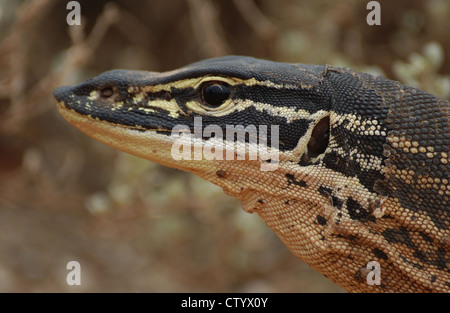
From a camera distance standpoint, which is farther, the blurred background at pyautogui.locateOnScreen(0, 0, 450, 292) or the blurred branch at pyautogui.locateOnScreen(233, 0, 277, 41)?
the blurred branch at pyautogui.locateOnScreen(233, 0, 277, 41)

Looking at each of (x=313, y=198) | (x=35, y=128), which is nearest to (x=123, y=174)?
(x=35, y=128)

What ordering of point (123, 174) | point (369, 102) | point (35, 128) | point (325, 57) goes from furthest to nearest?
point (35, 128), point (325, 57), point (123, 174), point (369, 102)

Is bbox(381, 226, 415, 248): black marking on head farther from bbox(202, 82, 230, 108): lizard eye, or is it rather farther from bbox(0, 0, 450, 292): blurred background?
bbox(0, 0, 450, 292): blurred background

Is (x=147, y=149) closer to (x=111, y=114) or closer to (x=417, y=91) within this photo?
(x=111, y=114)

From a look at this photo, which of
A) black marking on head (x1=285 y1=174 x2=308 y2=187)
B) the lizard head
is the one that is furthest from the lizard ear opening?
black marking on head (x1=285 y1=174 x2=308 y2=187)

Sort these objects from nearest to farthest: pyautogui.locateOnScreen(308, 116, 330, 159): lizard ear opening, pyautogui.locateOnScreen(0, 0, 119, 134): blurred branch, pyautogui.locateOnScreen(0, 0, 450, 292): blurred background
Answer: pyautogui.locateOnScreen(308, 116, 330, 159): lizard ear opening → pyautogui.locateOnScreen(0, 0, 119, 134): blurred branch → pyautogui.locateOnScreen(0, 0, 450, 292): blurred background
